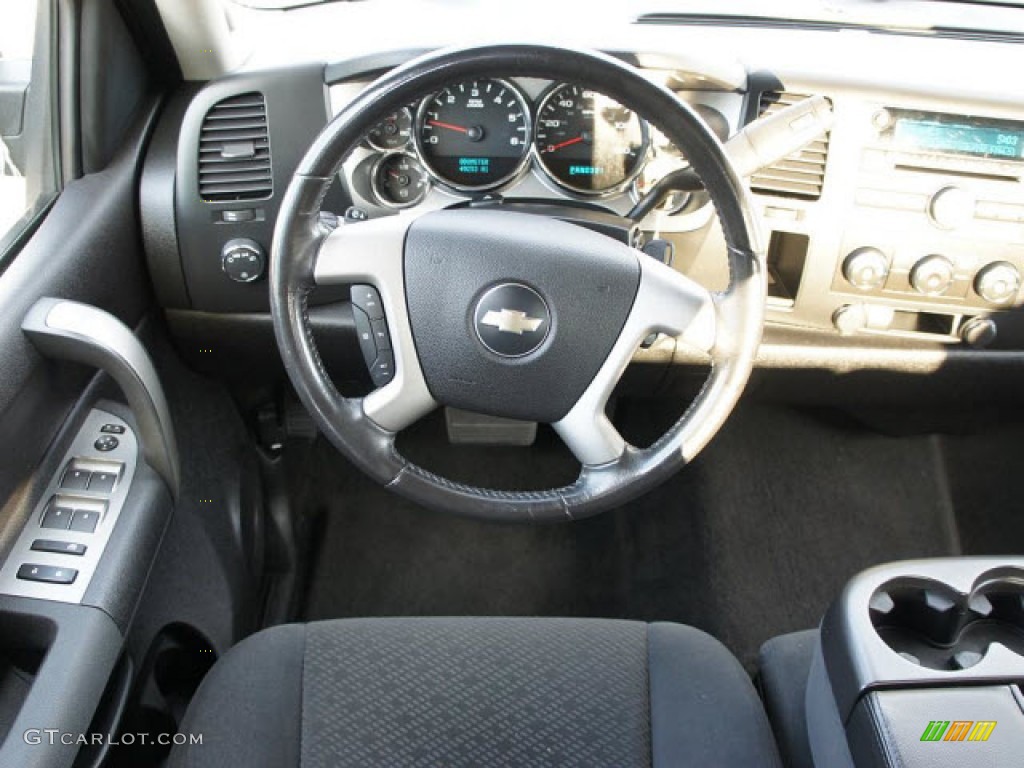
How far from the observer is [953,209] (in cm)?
139

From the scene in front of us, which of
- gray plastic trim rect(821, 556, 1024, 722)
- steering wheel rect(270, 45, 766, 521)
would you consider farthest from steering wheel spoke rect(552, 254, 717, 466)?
gray plastic trim rect(821, 556, 1024, 722)

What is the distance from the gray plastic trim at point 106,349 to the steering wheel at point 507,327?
244 millimetres

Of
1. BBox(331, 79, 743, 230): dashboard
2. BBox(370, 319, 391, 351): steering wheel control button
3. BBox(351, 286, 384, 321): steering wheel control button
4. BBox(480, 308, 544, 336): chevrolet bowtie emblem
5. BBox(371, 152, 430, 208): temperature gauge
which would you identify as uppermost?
BBox(331, 79, 743, 230): dashboard

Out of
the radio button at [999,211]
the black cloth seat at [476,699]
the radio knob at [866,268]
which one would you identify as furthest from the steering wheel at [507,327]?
the radio button at [999,211]

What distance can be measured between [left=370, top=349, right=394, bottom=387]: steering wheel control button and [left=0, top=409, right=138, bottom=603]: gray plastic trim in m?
0.35

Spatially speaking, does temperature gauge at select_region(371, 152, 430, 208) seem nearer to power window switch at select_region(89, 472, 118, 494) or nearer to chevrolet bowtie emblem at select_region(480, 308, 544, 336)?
chevrolet bowtie emblem at select_region(480, 308, 544, 336)

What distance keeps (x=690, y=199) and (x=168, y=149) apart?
80cm

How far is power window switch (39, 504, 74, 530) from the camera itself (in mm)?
1163

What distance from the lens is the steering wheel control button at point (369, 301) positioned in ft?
3.84

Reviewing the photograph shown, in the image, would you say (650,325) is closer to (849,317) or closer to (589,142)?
(589,142)

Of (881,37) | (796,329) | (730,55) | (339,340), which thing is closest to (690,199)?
(730,55)

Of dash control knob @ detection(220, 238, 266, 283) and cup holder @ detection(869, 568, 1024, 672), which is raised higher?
dash control knob @ detection(220, 238, 266, 283)

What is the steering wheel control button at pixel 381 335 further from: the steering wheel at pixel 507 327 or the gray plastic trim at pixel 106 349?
the gray plastic trim at pixel 106 349

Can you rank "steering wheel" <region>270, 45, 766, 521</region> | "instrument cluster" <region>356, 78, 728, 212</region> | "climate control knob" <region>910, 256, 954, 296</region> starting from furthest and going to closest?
"climate control knob" <region>910, 256, 954, 296</region>, "instrument cluster" <region>356, 78, 728, 212</region>, "steering wheel" <region>270, 45, 766, 521</region>
